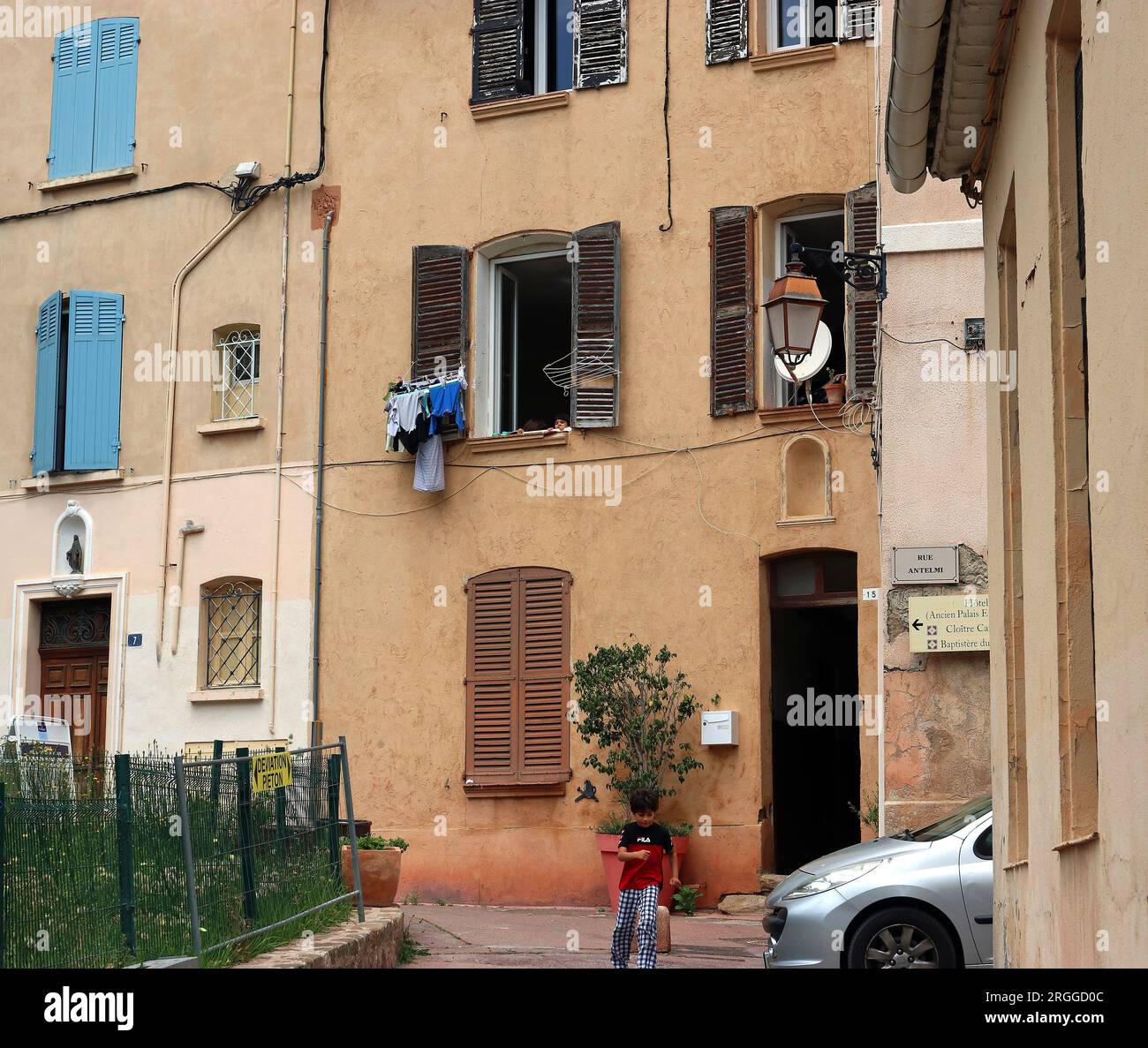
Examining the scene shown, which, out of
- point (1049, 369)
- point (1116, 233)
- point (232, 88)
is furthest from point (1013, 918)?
point (232, 88)

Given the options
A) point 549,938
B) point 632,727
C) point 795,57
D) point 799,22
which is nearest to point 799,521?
point 632,727

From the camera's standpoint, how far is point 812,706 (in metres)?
17.9

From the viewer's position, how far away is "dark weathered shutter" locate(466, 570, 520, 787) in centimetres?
1756

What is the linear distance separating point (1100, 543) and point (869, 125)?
11938mm

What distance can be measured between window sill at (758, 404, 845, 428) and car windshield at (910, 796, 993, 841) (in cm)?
580

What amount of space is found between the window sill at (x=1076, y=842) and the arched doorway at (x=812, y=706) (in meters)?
9.75

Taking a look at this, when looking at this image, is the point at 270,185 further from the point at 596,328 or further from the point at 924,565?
the point at 924,565

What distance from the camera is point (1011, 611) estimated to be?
8281 mm

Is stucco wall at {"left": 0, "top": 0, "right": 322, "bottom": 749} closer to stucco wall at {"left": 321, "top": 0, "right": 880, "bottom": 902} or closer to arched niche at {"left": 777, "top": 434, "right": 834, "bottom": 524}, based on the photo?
stucco wall at {"left": 321, "top": 0, "right": 880, "bottom": 902}

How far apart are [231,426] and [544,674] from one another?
4.69m

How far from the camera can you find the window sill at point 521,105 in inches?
716

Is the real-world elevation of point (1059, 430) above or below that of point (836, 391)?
below

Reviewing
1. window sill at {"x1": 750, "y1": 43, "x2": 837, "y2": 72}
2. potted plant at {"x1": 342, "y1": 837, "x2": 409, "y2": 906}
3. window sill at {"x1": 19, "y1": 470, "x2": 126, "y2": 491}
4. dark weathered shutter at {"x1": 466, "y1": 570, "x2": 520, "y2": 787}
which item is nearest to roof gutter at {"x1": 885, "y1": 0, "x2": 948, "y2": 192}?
potted plant at {"x1": 342, "y1": 837, "x2": 409, "y2": 906}

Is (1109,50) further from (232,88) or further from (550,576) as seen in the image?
(232,88)
